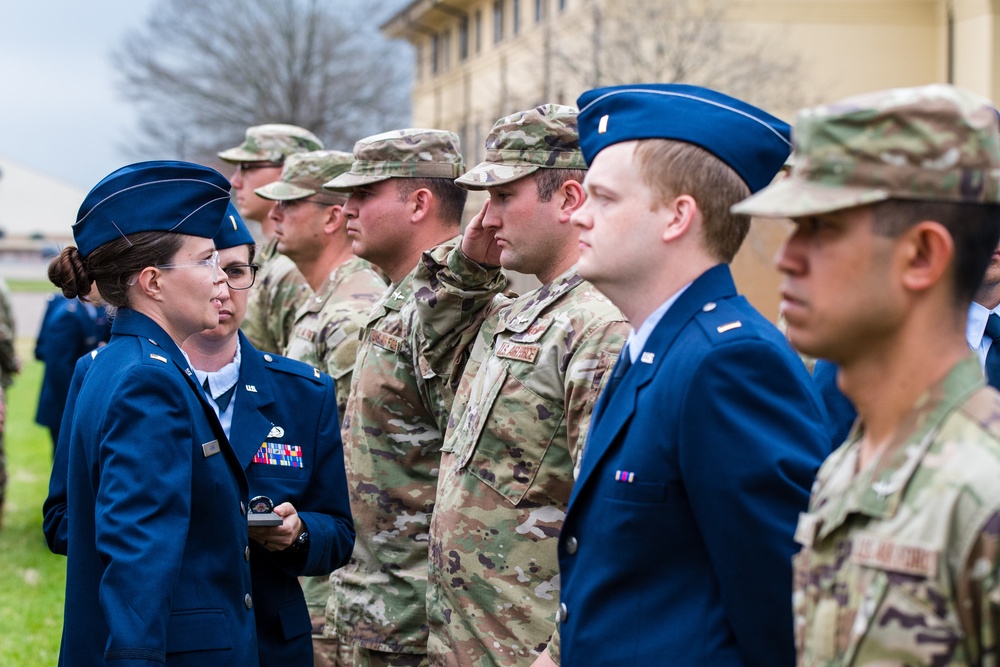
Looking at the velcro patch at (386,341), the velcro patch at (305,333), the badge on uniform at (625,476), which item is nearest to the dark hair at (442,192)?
the velcro patch at (386,341)

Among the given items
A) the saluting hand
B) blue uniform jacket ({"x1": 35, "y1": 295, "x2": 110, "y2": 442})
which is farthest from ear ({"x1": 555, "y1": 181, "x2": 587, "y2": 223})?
blue uniform jacket ({"x1": 35, "y1": 295, "x2": 110, "y2": 442})

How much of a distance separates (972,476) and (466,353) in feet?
9.01

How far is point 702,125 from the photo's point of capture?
2619 millimetres

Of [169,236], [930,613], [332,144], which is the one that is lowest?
[930,613]

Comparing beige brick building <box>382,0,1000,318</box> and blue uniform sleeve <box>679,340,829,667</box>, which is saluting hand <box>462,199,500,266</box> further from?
beige brick building <box>382,0,1000,318</box>

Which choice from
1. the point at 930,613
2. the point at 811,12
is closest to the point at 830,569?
the point at 930,613

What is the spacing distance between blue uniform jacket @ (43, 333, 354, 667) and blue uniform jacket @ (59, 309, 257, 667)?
0.29 meters

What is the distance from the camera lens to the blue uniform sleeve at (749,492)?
7.62 ft

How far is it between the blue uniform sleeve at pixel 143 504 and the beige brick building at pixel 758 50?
18.3 meters

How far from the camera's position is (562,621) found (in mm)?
2646

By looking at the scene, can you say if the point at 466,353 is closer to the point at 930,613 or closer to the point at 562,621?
the point at 562,621

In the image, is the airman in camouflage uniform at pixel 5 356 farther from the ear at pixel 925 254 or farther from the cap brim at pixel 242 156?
the ear at pixel 925 254

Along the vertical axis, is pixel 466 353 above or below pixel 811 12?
below

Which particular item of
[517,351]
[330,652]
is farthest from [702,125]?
[330,652]
